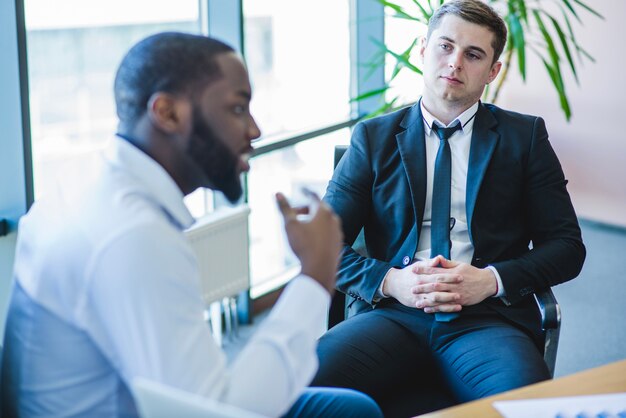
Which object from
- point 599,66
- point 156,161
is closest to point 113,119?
point 156,161

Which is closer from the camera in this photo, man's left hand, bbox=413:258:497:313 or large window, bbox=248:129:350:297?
man's left hand, bbox=413:258:497:313

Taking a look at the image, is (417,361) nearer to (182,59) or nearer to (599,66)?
(182,59)

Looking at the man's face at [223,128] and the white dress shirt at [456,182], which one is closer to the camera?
the man's face at [223,128]

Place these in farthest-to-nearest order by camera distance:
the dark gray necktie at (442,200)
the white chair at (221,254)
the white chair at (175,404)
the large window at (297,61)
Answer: the large window at (297,61), the white chair at (221,254), the dark gray necktie at (442,200), the white chair at (175,404)

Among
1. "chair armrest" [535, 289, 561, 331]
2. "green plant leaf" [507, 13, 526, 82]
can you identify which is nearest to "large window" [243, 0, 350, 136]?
Answer: "green plant leaf" [507, 13, 526, 82]

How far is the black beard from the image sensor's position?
147 cm

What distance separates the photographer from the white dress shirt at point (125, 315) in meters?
1.30

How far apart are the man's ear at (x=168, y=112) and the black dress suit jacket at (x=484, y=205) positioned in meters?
0.97

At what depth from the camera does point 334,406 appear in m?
1.83

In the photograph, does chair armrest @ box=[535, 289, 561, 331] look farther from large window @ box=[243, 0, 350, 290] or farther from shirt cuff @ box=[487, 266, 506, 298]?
Answer: large window @ box=[243, 0, 350, 290]

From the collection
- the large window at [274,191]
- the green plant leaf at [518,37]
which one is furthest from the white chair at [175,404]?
the large window at [274,191]

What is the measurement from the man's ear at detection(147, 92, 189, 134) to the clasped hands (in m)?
0.96

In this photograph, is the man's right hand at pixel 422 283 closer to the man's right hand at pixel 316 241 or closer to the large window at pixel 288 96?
the man's right hand at pixel 316 241

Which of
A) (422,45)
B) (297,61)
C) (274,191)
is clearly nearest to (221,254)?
(274,191)
